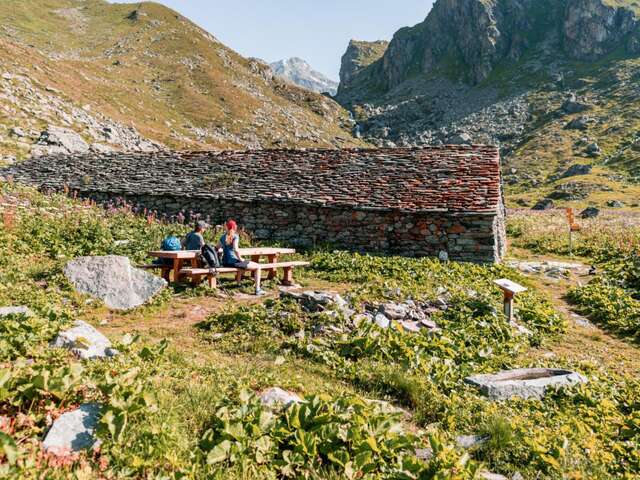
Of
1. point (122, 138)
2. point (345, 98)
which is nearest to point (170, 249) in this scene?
point (122, 138)

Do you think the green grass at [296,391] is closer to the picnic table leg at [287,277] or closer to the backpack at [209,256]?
the backpack at [209,256]

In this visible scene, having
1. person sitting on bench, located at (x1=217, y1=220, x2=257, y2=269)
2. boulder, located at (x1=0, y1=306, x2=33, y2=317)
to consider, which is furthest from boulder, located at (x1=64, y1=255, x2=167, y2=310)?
boulder, located at (x1=0, y1=306, x2=33, y2=317)

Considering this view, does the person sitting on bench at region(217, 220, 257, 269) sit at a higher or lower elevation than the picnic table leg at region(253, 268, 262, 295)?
higher

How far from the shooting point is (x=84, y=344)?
489cm

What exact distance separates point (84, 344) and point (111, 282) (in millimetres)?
4048

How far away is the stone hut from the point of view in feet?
47.0

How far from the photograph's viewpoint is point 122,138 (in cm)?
3231

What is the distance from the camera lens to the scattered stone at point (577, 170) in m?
59.4

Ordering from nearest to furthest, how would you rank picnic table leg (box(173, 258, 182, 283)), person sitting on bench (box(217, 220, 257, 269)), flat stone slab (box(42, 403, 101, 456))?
flat stone slab (box(42, 403, 101, 456)) < picnic table leg (box(173, 258, 182, 283)) < person sitting on bench (box(217, 220, 257, 269))

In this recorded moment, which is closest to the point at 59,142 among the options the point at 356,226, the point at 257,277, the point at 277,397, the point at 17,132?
the point at 17,132

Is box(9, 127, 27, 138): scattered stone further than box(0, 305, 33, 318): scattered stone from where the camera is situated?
Yes

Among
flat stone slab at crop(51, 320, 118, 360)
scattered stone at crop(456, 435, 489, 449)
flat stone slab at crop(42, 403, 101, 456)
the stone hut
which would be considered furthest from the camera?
the stone hut

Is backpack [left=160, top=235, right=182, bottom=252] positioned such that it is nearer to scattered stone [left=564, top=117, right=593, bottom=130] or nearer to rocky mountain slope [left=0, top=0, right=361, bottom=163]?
rocky mountain slope [left=0, top=0, right=361, bottom=163]

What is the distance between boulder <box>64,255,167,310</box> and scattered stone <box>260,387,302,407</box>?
199 inches
